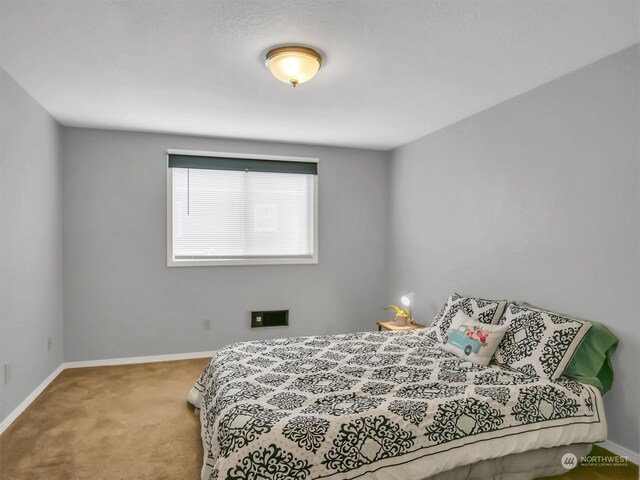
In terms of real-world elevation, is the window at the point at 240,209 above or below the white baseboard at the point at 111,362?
above

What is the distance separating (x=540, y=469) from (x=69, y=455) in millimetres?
2797

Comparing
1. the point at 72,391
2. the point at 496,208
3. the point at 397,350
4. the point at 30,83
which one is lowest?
the point at 72,391

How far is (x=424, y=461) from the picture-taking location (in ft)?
6.53

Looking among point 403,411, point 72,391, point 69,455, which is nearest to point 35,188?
point 72,391

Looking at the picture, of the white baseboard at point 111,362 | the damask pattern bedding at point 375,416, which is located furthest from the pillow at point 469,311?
the white baseboard at point 111,362

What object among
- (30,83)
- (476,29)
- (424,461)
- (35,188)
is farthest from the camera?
(35,188)

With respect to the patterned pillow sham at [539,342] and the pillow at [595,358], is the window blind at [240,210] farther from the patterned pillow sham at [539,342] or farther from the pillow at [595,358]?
the pillow at [595,358]

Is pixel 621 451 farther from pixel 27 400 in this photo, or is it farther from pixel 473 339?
pixel 27 400

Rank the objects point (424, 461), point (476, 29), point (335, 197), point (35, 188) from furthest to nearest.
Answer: point (335, 197)
point (35, 188)
point (476, 29)
point (424, 461)

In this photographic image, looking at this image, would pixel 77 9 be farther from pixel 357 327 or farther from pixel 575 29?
pixel 357 327

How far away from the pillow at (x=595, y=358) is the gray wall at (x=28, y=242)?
12.4 feet

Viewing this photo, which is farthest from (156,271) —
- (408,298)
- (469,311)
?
(469,311)

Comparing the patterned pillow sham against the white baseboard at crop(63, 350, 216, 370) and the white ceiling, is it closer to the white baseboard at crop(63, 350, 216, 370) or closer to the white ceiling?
the white ceiling

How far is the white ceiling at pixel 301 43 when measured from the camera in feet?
6.78
